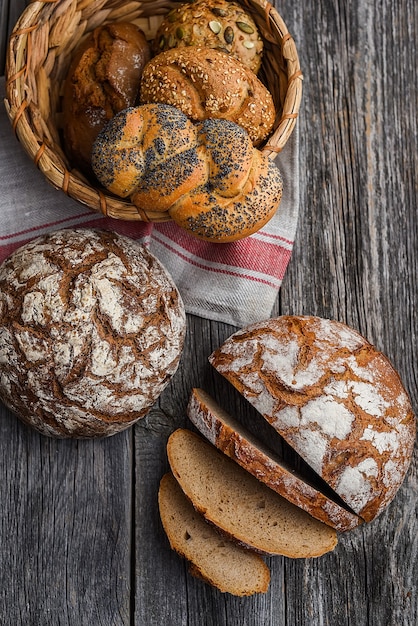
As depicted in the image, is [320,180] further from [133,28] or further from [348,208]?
[133,28]

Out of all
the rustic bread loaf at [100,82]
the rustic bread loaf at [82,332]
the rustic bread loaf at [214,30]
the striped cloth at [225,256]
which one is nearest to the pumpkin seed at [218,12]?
the rustic bread loaf at [214,30]

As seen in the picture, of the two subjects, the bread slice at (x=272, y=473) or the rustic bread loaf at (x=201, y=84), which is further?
the bread slice at (x=272, y=473)

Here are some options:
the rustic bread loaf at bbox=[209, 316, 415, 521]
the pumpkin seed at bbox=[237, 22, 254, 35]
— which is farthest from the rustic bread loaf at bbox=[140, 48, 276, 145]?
the rustic bread loaf at bbox=[209, 316, 415, 521]

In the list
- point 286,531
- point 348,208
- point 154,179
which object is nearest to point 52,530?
point 286,531

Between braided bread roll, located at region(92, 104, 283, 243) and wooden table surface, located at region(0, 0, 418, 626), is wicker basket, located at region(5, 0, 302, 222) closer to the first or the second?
braided bread roll, located at region(92, 104, 283, 243)

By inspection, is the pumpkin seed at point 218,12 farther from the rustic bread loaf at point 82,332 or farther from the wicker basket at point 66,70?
the rustic bread loaf at point 82,332

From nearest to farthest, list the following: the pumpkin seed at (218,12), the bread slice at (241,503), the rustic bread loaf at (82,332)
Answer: the rustic bread loaf at (82,332)
the pumpkin seed at (218,12)
the bread slice at (241,503)

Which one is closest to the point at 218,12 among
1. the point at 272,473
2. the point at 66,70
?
the point at 66,70
